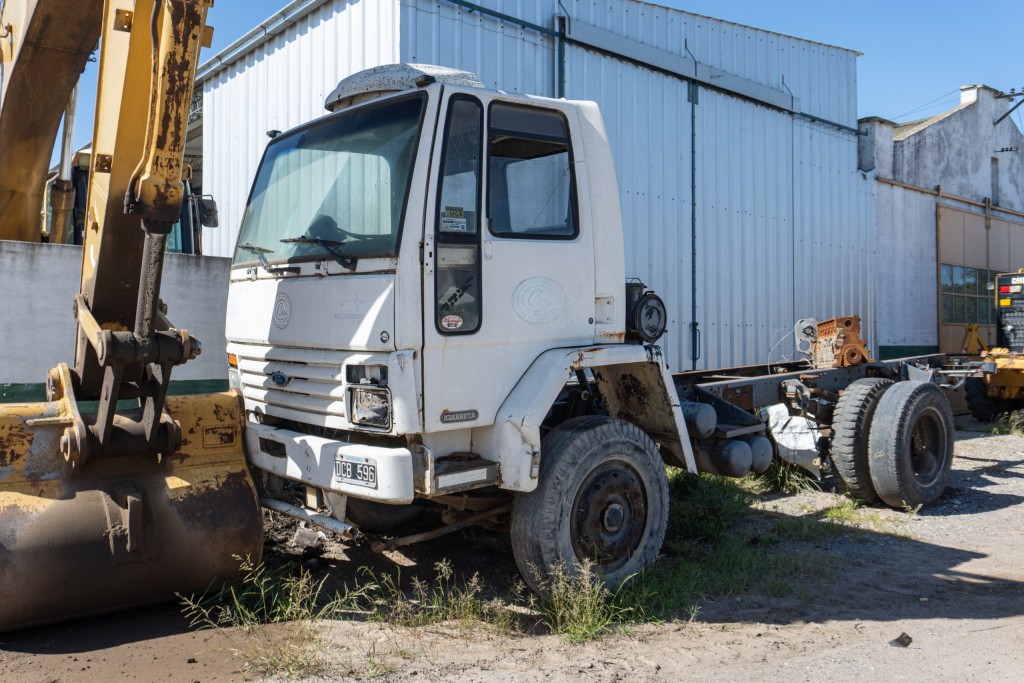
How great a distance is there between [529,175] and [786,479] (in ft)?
14.2

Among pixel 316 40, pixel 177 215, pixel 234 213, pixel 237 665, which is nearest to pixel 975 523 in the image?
pixel 237 665

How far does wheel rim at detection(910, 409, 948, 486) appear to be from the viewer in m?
7.19

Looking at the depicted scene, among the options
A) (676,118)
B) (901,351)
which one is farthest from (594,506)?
(901,351)

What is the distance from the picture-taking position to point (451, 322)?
4242 millimetres

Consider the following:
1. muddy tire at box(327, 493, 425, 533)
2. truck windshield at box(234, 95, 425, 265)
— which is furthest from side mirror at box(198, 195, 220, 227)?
muddy tire at box(327, 493, 425, 533)

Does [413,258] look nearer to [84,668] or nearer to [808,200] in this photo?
[84,668]

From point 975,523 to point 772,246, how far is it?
5112 mm

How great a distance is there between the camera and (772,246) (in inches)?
436

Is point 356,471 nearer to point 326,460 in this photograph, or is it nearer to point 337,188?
point 326,460

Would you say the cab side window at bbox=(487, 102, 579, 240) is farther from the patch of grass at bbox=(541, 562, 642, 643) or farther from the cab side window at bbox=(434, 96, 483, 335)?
the patch of grass at bbox=(541, 562, 642, 643)

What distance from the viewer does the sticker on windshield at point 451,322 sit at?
4.22 m

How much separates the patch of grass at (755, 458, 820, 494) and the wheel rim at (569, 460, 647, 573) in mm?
3066

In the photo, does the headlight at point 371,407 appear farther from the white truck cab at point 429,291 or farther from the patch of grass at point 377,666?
the patch of grass at point 377,666

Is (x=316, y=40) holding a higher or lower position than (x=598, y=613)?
higher
